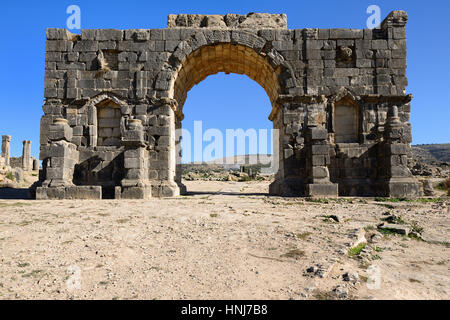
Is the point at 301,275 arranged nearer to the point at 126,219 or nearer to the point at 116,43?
the point at 126,219

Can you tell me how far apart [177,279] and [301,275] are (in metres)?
1.26

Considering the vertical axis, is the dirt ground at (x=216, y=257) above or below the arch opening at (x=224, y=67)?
below

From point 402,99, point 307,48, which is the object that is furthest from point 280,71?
point 402,99

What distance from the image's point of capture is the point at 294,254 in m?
3.42

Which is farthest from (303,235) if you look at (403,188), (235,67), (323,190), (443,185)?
(443,185)

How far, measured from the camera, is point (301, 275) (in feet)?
9.16

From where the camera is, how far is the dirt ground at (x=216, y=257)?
2.48 meters

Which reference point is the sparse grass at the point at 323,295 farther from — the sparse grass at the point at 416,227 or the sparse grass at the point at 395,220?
the sparse grass at the point at 395,220

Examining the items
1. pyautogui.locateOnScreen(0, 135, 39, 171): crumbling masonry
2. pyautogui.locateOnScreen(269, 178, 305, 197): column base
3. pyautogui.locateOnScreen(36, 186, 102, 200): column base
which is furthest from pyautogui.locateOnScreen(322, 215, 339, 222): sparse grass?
pyautogui.locateOnScreen(0, 135, 39, 171): crumbling masonry

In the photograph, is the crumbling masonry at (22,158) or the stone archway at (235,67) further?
the crumbling masonry at (22,158)

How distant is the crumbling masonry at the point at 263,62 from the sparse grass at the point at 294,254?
19.8ft

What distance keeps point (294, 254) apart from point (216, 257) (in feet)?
3.22

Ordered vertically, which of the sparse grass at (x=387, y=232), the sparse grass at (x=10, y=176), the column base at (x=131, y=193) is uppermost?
the sparse grass at (x=10, y=176)

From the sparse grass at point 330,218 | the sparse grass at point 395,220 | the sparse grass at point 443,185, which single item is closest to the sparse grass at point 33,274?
the sparse grass at point 330,218
